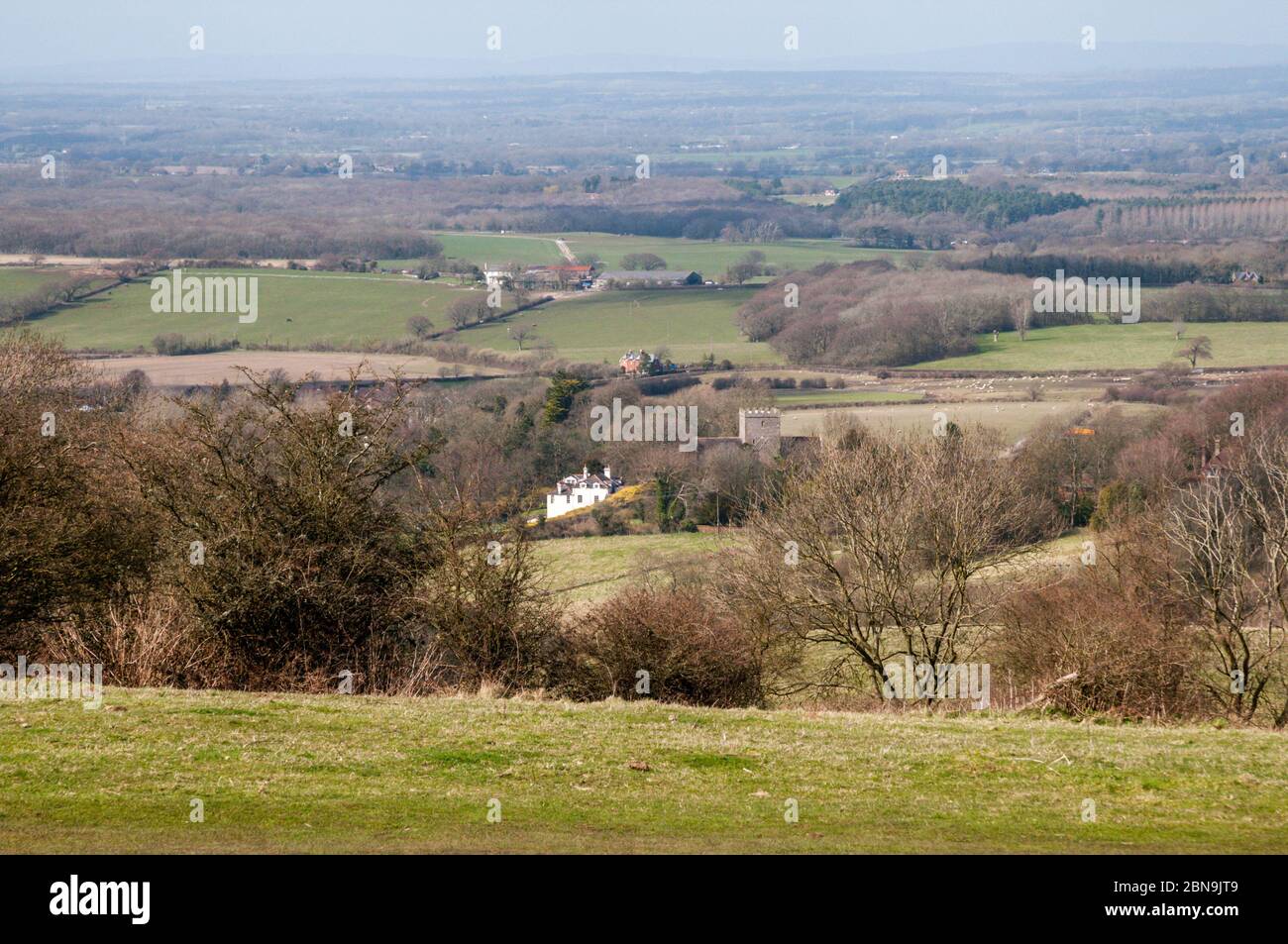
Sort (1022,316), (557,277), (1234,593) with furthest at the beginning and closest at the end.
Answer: (557,277), (1022,316), (1234,593)

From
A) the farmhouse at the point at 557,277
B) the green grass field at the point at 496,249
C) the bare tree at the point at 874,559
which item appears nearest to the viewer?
the bare tree at the point at 874,559

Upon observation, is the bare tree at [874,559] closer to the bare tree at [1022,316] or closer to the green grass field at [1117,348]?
the green grass field at [1117,348]

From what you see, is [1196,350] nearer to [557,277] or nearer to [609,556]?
[609,556]

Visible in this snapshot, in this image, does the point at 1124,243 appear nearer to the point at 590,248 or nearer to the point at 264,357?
the point at 590,248

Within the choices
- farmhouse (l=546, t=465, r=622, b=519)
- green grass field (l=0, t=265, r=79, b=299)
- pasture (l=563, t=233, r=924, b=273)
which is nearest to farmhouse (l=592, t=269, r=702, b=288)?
pasture (l=563, t=233, r=924, b=273)

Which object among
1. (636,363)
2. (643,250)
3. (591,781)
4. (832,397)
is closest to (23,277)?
(636,363)

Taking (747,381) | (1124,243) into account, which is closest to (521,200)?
(1124,243)

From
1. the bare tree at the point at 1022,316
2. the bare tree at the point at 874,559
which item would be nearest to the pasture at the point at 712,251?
the bare tree at the point at 1022,316
